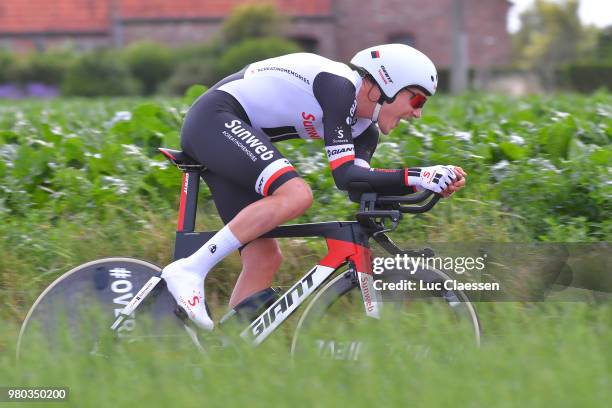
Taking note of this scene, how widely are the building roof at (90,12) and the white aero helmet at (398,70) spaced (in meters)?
49.8

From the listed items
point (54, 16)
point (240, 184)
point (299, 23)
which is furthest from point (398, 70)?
point (54, 16)

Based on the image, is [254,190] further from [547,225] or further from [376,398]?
[547,225]

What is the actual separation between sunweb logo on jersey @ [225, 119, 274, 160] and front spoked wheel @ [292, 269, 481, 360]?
0.71 m

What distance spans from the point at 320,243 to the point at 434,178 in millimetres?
1361

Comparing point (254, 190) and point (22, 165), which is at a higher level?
point (254, 190)

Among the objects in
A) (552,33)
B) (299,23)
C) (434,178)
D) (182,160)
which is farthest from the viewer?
(552,33)

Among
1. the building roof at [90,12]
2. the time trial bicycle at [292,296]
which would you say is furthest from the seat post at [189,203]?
the building roof at [90,12]

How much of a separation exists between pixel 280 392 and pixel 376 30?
165 ft

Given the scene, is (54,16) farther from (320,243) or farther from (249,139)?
(249,139)

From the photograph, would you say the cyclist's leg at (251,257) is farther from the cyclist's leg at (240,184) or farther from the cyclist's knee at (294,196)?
the cyclist's knee at (294,196)

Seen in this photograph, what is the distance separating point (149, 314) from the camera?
5113mm

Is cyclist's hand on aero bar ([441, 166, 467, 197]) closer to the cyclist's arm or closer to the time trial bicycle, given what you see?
the time trial bicycle

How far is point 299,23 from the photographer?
52531 mm

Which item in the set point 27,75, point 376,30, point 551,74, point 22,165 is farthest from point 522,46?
point 22,165
